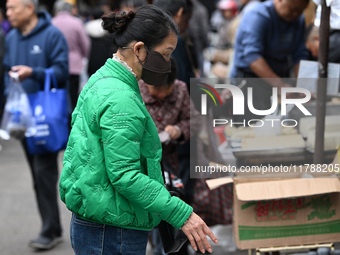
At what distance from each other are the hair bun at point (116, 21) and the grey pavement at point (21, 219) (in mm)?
2661

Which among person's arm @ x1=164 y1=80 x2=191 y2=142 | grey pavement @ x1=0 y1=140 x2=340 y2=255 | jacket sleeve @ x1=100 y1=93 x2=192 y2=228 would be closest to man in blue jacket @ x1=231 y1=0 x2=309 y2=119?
person's arm @ x1=164 y1=80 x2=191 y2=142

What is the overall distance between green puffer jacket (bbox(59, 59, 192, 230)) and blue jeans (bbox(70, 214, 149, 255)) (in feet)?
0.16

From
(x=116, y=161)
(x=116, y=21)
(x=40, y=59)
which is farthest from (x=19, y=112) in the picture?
(x=116, y=161)

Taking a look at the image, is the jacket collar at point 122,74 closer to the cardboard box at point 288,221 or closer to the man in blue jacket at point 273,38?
the cardboard box at point 288,221

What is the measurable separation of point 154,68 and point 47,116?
2.38 meters

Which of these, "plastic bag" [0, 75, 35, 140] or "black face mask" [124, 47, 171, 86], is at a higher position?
"black face mask" [124, 47, 171, 86]

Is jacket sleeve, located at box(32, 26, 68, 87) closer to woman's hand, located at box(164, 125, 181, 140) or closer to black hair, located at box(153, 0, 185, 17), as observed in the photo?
black hair, located at box(153, 0, 185, 17)

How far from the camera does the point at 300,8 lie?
4.64 meters

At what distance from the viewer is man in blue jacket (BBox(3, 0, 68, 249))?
4.80 metres

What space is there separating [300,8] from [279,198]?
79.1 inches

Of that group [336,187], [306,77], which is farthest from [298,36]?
[336,187]

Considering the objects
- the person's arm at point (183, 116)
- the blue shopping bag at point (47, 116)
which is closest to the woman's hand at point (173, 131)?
the person's arm at point (183, 116)

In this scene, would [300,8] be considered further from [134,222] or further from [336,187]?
[134,222]

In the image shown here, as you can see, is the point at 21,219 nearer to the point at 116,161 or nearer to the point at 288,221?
the point at 288,221
